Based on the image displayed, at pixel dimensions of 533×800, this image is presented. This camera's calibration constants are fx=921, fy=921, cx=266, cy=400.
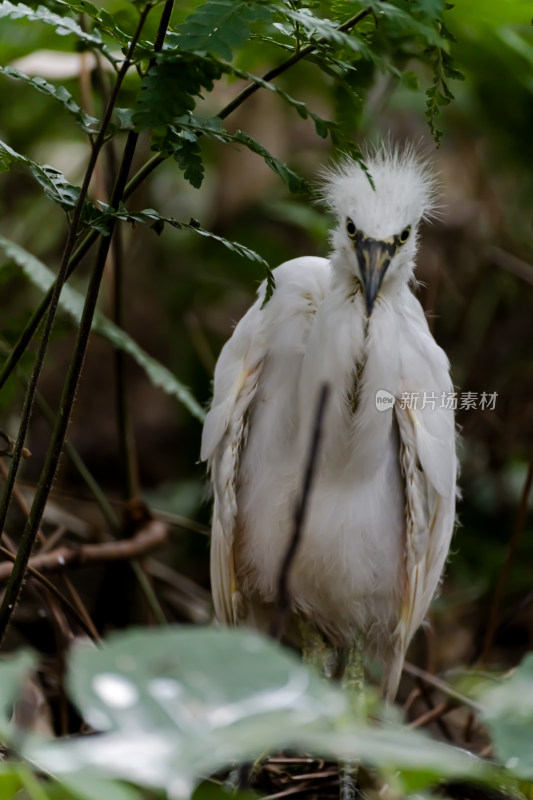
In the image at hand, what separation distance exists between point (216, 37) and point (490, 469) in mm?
2121

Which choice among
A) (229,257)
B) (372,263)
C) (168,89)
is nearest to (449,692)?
(372,263)

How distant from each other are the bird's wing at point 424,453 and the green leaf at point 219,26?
754 millimetres

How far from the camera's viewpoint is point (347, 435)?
156 cm

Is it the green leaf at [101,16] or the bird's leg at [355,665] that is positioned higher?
the green leaf at [101,16]

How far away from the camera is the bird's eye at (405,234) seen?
1445mm

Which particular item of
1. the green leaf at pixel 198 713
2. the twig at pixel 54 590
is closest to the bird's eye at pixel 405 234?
the twig at pixel 54 590

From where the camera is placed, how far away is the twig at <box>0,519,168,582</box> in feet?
5.41

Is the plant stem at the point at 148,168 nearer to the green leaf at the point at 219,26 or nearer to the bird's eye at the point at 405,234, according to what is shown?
the green leaf at the point at 219,26

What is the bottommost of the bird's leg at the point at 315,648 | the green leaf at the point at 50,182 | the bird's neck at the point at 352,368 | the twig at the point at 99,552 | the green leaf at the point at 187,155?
the bird's leg at the point at 315,648

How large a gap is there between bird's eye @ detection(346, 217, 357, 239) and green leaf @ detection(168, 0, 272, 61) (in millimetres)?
524

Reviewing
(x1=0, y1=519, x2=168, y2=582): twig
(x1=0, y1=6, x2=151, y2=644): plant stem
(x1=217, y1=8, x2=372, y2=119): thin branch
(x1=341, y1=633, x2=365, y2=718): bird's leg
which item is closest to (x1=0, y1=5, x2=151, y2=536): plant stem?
(x1=0, y1=6, x2=151, y2=644): plant stem

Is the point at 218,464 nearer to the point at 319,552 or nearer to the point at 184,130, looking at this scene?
the point at 319,552

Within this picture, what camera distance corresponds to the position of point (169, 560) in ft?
10.9

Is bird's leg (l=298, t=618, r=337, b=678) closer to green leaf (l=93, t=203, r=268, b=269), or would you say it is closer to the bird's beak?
the bird's beak
